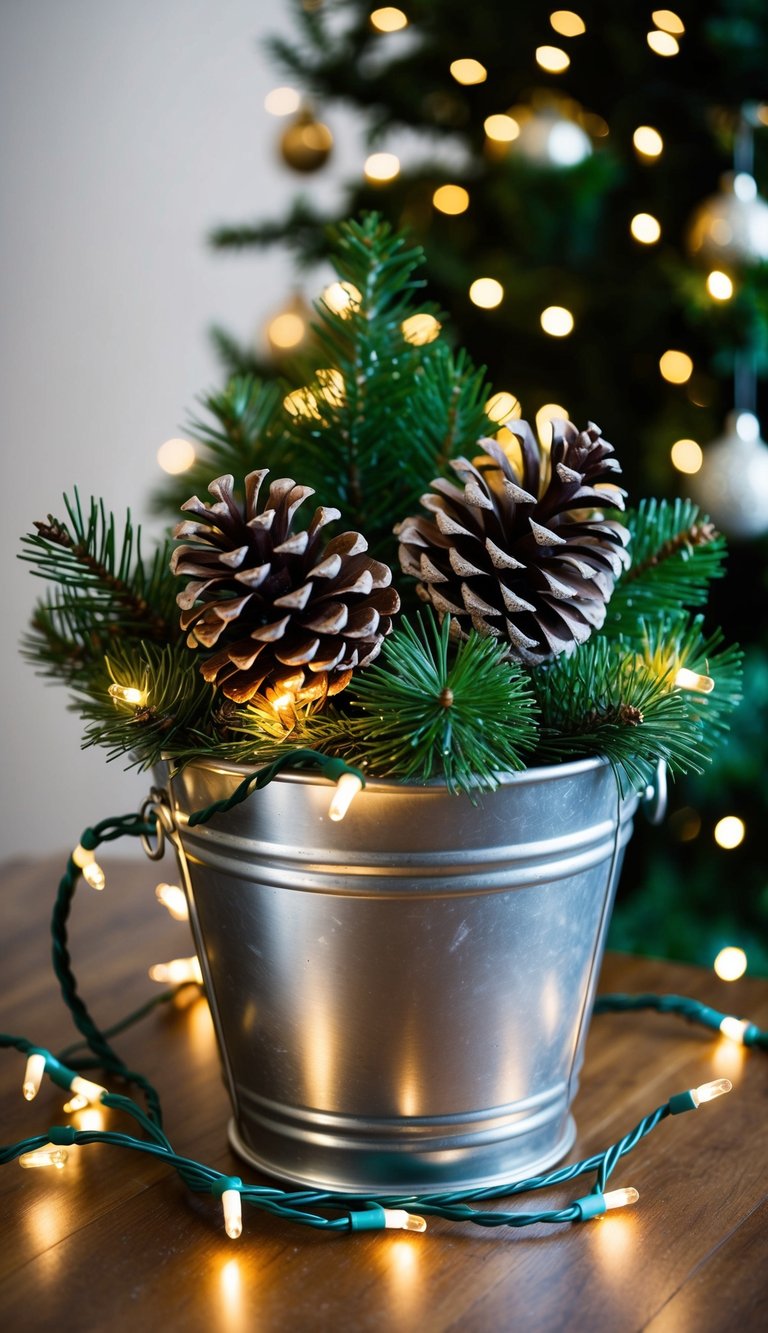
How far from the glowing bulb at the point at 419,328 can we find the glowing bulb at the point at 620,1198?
14.7 inches

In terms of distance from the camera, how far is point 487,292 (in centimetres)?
108

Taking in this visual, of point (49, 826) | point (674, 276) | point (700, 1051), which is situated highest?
point (674, 276)

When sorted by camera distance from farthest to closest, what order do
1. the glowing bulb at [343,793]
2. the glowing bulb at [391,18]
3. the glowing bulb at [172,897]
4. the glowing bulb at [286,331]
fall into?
the glowing bulb at [286,331]
the glowing bulb at [391,18]
the glowing bulb at [172,897]
the glowing bulb at [343,793]

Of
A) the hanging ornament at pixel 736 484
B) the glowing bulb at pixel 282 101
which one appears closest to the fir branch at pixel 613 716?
the hanging ornament at pixel 736 484

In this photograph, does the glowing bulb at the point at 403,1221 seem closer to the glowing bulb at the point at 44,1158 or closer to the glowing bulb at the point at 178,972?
the glowing bulb at the point at 44,1158

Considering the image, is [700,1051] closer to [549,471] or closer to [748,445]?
[549,471]

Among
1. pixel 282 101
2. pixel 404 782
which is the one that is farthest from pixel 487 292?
pixel 404 782

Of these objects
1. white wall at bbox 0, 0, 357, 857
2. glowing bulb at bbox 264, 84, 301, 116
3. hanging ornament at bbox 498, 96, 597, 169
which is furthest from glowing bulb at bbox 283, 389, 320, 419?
white wall at bbox 0, 0, 357, 857

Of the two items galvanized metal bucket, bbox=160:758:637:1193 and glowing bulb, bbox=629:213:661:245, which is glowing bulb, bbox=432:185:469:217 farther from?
galvanized metal bucket, bbox=160:758:637:1193

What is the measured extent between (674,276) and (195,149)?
4.04ft

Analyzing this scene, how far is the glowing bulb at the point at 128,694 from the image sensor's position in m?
0.44

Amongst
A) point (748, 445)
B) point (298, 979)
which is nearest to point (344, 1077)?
point (298, 979)

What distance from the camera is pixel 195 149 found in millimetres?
1944

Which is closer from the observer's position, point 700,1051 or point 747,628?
point 700,1051
